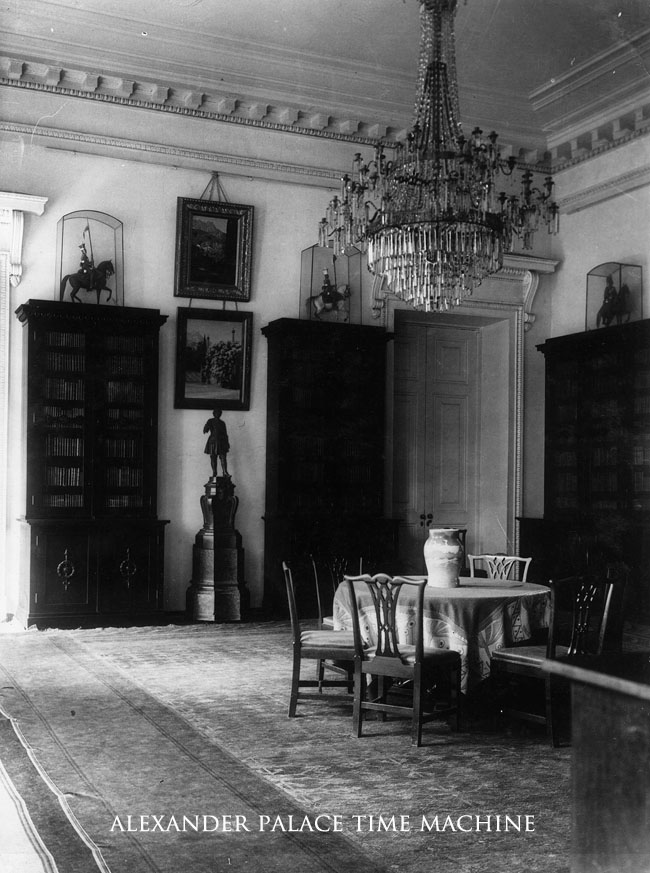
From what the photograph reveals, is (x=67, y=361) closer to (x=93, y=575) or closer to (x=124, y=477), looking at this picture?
(x=124, y=477)

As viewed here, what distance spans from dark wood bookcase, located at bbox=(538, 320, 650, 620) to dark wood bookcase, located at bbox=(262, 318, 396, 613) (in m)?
1.97

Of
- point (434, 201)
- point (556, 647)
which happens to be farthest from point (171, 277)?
point (556, 647)

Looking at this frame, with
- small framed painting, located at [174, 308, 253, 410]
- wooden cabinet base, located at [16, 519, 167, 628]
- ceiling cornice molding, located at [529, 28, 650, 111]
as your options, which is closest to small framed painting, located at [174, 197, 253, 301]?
small framed painting, located at [174, 308, 253, 410]

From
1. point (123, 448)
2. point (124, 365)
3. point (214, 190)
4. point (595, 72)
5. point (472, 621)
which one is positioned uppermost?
point (595, 72)

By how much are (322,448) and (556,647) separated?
4298 millimetres

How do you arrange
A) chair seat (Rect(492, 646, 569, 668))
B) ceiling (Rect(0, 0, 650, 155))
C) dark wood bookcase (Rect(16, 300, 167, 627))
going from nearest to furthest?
chair seat (Rect(492, 646, 569, 668))
ceiling (Rect(0, 0, 650, 155))
dark wood bookcase (Rect(16, 300, 167, 627))

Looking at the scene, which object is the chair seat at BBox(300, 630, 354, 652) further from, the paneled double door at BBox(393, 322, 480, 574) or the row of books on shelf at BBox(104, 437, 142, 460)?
the paneled double door at BBox(393, 322, 480, 574)

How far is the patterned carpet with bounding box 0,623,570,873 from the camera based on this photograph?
3.25m

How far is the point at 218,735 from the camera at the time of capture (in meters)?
4.72

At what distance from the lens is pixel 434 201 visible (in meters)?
6.00

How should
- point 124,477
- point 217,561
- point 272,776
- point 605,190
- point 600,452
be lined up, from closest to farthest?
point 272,776, point 124,477, point 217,561, point 600,452, point 605,190

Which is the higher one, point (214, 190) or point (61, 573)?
point (214, 190)

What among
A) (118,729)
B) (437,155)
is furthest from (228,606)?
(437,155)

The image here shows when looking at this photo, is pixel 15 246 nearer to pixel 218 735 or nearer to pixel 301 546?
pixel 301 546
